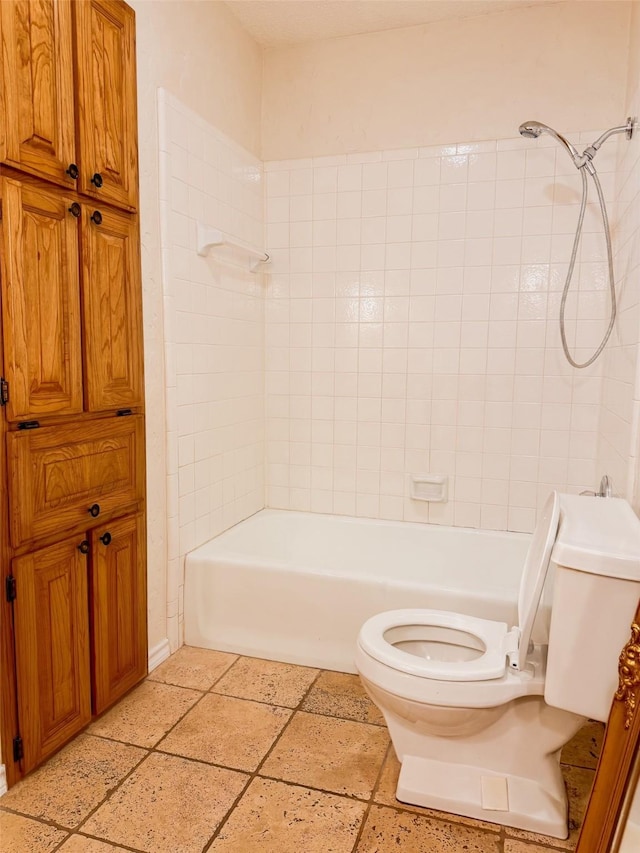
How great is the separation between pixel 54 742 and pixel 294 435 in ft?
5.83

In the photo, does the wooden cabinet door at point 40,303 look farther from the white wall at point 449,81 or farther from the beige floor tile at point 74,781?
the white wall at point 449,81

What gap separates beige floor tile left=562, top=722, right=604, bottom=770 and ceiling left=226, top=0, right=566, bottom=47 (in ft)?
9.38

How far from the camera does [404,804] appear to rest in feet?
5.34

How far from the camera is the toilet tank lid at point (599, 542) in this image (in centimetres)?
132

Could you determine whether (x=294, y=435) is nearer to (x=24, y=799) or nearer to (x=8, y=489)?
(x=8, y=489)

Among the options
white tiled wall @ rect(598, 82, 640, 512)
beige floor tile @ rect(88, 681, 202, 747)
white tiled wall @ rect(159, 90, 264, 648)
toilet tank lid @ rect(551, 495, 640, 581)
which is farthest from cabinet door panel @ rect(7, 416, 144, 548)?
white tiled wall @ rect(598, 82, 640, 512)

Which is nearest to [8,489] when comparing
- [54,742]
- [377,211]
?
[54,742]

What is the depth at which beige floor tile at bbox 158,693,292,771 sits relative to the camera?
5.94ft

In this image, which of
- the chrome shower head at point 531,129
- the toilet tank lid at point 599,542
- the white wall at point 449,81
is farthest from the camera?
the white wall at point 449,81

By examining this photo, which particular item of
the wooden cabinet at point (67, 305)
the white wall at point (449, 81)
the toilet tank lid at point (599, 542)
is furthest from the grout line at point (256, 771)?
the white wall at point (449, 81)

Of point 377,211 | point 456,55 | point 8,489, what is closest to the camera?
point 8,489

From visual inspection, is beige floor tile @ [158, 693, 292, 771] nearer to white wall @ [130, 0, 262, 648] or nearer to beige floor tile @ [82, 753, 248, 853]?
beige floor tile @ [82, 753, 248, 853]

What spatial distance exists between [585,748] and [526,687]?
1.82 ft

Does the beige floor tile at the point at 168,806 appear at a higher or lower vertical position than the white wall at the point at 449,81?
lower
